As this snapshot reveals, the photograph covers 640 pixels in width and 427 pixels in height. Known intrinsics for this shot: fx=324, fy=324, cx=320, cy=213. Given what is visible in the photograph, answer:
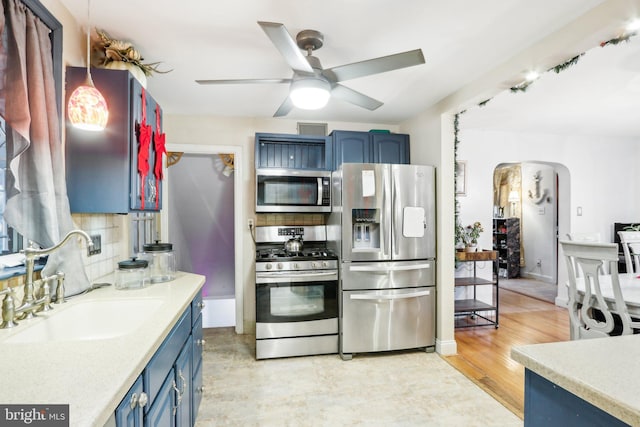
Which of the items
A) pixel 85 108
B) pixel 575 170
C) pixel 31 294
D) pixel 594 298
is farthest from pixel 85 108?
pixel 575 170

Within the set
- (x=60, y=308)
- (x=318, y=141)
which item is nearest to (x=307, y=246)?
(x=318, y=141)

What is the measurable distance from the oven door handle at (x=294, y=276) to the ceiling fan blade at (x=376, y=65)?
170cm

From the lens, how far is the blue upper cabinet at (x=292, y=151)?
11.0 ft

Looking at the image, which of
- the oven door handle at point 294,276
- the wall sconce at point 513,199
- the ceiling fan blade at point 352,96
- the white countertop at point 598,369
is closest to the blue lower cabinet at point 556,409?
the white countertop at point 598,369

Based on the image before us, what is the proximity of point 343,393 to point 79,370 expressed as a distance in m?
1.92

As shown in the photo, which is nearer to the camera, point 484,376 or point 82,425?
→ point 82,425

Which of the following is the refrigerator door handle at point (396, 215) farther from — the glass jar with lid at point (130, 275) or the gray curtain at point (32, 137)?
the gray curtain at point (32, 137)

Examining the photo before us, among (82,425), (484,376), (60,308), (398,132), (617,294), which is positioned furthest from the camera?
(398,132)

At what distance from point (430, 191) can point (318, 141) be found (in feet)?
4.16

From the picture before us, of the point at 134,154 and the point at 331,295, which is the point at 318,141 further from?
the point at 134,154

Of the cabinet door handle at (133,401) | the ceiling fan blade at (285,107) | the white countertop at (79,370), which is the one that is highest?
the ceiling fan blade at (285,107)

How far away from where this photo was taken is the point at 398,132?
3.90 metres

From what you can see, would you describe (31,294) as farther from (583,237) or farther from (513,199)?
(513,199)

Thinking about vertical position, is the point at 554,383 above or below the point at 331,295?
above
